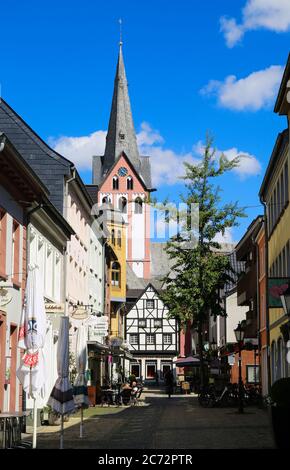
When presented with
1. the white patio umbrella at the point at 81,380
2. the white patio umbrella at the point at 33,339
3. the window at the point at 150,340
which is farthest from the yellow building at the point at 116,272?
the white patio umbrella at the point at 33,339

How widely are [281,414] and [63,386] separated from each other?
5423 mm

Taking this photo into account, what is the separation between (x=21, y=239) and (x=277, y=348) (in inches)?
570

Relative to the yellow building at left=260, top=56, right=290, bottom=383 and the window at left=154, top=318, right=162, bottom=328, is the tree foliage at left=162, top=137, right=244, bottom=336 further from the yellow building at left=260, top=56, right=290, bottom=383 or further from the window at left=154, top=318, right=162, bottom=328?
the window at left=154, top=318, right=162, bottom=328

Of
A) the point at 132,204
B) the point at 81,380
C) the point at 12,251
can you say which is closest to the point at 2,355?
the point at 81,380

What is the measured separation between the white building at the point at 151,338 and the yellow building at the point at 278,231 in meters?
52.4

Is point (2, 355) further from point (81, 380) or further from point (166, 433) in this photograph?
point (166, 433)

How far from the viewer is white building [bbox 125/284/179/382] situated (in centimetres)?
8931

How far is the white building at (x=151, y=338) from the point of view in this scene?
89.3 metres

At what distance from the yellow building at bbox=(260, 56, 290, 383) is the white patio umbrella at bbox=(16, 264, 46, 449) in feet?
36.2

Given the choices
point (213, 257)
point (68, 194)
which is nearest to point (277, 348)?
point (213, 257)

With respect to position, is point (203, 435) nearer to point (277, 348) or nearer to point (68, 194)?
point (277, 348)

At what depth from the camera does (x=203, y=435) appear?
1948cm

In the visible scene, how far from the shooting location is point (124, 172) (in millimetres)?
123125

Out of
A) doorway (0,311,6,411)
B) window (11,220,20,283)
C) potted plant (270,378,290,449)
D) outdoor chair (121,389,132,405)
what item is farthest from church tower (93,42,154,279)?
potted plant (270,378,290,449)
